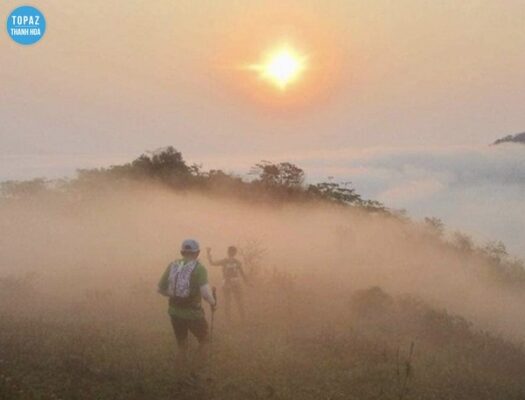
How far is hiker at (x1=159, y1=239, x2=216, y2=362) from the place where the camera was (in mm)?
9562

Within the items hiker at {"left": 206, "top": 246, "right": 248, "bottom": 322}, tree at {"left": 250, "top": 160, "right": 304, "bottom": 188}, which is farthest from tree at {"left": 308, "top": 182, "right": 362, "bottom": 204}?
hiker at {"left": 206, "top": 246, "right": 248, "bottom": 322}

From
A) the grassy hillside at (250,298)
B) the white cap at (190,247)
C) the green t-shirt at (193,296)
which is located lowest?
the grassy hillside at (250,298)

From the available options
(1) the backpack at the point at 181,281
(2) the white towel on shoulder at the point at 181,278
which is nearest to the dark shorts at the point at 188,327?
(1) the backpack at the point at 181,281

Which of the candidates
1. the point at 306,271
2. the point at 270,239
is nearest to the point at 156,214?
the point at 270,239

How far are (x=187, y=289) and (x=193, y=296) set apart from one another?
16 centimetres

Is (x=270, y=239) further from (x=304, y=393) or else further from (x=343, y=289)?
(x=304, y=393)

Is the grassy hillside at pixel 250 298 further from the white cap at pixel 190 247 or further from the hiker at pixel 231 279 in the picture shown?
the white cap at pixel 190 247

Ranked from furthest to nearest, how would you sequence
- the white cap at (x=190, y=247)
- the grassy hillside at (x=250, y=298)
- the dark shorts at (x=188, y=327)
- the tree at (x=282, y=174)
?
the tree at (x=282, y=174)
the grassy hillside at (x=250, y=298)
the dark shorts at (x=188, y=327)
the white cap at (x=190, y=247)

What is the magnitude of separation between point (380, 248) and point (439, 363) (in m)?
25.6

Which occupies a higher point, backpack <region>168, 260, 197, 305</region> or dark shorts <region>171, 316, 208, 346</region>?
backpack <region>168, 260, 197, 305</region>

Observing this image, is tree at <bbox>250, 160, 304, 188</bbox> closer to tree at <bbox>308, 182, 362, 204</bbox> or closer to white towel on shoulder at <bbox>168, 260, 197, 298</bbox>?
tree at <bbox>308, 182, 362, 204</bbox>

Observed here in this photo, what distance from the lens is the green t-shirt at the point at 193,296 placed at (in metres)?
9.59

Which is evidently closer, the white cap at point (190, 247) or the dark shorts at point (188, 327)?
the white cap at point (190, 247)

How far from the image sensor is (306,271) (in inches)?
1038
